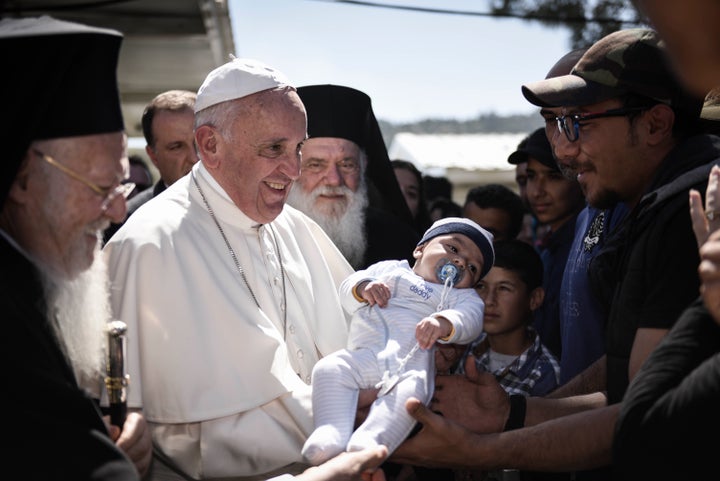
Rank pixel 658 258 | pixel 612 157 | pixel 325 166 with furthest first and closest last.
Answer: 1. pixel 325 166
2. pixel 612 157
3. pixel 658 258

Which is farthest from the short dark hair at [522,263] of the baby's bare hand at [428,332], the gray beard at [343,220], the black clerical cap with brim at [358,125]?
the baby's bare hand at [428,332]

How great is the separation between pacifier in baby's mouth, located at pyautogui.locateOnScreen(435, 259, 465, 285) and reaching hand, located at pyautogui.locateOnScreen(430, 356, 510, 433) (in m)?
0.45

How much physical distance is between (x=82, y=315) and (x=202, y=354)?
933 mm

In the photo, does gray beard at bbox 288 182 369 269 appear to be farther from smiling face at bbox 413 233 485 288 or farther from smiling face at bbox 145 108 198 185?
smiling face at bbox 413 233 485 288

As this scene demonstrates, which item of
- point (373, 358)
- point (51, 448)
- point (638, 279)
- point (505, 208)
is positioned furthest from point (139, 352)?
point (505, 208)

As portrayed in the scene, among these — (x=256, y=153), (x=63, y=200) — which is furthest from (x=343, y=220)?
(x=63, y=200)

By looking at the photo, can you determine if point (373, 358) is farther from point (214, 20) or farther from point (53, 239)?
point (214, 20)

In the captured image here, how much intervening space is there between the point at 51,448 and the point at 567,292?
2963mm

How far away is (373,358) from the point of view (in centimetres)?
393

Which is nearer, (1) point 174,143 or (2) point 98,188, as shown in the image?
(2) point 98,188

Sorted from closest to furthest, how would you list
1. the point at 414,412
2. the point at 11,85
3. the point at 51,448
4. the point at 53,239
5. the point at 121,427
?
the point at 51,448 < the point at 11,85 < the point at 53,239 < the point at 121,427 < the point at 414,412

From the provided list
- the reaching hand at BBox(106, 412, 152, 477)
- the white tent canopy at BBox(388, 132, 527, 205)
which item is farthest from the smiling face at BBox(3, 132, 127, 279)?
the white tent canopy at BBox(388, 132, 527, 205)

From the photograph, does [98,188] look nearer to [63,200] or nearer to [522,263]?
[63,200]

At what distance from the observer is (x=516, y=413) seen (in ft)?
12.8
